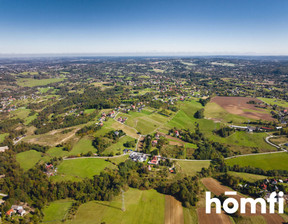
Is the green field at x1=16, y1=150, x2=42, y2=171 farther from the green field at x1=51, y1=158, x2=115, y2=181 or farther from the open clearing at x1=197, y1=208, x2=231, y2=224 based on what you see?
the open clearing at x1=197, y1=208, x2=231, y2=224

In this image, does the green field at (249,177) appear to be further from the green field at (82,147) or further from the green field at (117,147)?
the green field at (82,147)

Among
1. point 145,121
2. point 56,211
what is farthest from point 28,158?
point 145,121

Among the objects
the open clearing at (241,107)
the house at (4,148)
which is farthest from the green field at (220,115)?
the house at (4,148)

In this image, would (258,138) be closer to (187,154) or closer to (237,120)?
(237,120)

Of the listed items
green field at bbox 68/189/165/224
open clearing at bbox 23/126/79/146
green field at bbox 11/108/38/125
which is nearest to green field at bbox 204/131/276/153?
green field at bbox 68/189/165/224

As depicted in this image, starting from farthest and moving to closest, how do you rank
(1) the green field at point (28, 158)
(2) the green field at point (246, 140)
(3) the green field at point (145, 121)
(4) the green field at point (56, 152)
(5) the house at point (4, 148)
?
(3) the green field at point (145, 121) < (2) the green field at point (246, 140) < (5) the house at point (4, 148) < (4) the green field at point (56, 152) < (1) the green field at point (28, 158)
